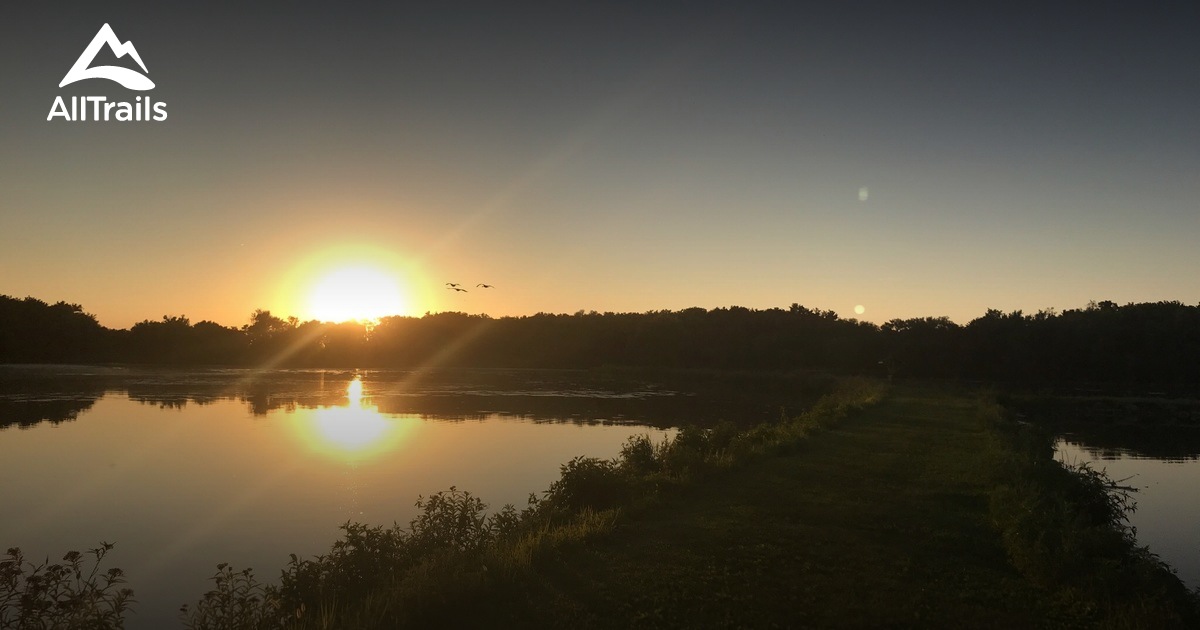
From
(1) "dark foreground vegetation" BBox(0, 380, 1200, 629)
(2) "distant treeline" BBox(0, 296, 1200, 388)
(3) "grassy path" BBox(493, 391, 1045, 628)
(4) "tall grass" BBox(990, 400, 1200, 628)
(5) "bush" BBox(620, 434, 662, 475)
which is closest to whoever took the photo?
(1) "dark foreground vegetation" BBox(0, 380, 1200, 629)

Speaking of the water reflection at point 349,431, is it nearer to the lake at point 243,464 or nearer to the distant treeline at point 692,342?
the lake at point 243,464

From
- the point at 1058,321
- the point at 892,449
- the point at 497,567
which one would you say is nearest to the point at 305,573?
the point at 497,567

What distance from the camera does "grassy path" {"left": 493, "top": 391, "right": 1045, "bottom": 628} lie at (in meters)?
7.82

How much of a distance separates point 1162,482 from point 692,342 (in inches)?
3024

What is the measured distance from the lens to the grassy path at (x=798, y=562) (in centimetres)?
782

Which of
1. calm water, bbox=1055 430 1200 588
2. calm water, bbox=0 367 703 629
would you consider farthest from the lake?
calm water, bbox=1055 430 1200 588

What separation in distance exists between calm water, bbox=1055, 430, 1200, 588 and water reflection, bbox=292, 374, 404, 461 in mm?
19659

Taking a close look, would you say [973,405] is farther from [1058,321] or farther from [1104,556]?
[1058,321]

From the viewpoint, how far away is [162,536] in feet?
44.5

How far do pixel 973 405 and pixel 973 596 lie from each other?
1257 inches

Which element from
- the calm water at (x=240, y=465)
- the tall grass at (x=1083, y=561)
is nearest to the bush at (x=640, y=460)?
the calm water at (x=240, y=465)

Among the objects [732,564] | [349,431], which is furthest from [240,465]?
[732,564]

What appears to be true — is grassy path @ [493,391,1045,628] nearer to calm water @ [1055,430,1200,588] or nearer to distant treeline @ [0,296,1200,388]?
calm water @ [1055,430,1200,588]

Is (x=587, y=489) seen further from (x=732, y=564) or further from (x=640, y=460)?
(x=732, y=564)
